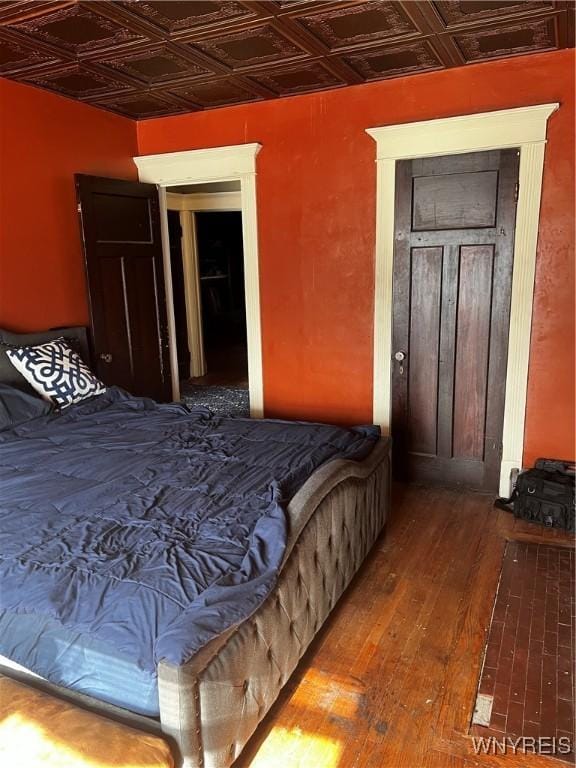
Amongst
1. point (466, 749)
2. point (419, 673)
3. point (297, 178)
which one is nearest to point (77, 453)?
point (419, 673)

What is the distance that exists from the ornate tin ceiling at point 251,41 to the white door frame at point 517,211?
0.35m

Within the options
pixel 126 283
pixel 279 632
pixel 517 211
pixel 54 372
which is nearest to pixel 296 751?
pixel 279 632

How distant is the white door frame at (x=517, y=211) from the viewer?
3256 millimetres

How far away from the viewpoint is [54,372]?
3.25 metres

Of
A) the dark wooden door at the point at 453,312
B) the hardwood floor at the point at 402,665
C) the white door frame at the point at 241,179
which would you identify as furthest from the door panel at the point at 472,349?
the white door frame at the point at 241,179

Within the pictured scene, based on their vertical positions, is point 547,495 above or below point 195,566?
below

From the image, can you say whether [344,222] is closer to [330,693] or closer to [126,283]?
[126,283]

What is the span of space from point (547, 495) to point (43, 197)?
146 inches

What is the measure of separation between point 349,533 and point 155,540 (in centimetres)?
95

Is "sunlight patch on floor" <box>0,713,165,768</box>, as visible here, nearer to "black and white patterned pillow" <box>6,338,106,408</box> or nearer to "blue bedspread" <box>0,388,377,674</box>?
"blue bedspread" <box>0,388,377,674</box>

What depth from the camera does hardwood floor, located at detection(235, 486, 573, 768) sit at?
1.83 metres

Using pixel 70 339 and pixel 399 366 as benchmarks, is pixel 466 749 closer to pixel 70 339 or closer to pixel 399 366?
pixel 399 366

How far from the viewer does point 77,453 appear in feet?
8.94

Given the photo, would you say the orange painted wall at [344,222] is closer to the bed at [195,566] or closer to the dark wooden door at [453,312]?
the dark wooden door at [453,312]
